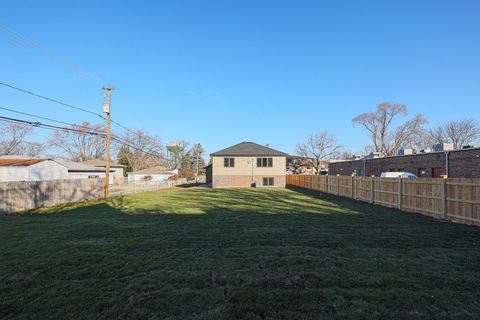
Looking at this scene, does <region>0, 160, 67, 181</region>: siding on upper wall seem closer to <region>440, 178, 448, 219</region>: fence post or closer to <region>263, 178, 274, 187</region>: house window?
<region>263, 178, 274, 187</region>: house window

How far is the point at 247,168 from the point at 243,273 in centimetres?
3002

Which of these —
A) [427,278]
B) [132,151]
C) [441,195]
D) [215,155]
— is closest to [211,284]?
[427,278]

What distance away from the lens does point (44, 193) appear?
15609mm

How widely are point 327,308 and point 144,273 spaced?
111 inches

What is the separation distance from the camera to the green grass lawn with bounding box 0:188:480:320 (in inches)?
126

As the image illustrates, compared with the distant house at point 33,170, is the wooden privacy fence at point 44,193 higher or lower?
lower

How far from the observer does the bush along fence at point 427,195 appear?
8.80m

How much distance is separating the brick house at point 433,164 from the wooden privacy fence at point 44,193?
2661 centimetres

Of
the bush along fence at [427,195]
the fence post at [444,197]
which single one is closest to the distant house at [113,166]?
the bush along fence at [427,195]

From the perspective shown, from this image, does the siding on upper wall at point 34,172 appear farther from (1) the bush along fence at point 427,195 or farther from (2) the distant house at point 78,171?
(1) the bush along fence at point 427,195

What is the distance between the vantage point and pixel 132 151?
70188 mm

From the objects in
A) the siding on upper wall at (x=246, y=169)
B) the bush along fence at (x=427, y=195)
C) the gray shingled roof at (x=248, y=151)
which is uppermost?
the gray shingled roof at (x=248, y=151)

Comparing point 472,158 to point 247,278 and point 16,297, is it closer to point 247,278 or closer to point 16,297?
point 247,278

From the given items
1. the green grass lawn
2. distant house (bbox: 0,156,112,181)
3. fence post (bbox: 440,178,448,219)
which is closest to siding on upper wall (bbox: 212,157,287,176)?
distant house (bbox: 0,156,112,181)
